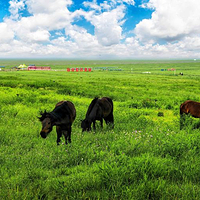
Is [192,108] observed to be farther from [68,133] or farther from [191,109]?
[68,133]

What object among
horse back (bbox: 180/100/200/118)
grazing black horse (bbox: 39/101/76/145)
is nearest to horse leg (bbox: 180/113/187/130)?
horse back (bbox: 180/100/200/118)

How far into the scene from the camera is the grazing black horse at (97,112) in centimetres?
729

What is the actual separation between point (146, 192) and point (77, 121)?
20.4ft

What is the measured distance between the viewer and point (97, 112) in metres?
7.91

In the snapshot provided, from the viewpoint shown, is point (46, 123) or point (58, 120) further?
point (58, 120)

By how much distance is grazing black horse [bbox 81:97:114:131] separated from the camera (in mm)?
7285

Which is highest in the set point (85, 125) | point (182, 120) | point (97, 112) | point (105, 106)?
point (105, 106)

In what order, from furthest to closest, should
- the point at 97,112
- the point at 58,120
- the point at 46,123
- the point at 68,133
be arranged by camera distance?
the point at 97,112 < the point at 68,133 < the point at 58,120 < the point at 46,123

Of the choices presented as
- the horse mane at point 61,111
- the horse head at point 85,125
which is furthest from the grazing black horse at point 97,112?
the horse mane at point 61,111

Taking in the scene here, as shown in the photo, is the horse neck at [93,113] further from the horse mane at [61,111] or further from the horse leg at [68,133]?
the horse leg at [68,133]

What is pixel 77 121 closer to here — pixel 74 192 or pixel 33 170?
pixel 33 170

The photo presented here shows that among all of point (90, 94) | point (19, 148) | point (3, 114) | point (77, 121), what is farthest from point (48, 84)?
point (19, 148)

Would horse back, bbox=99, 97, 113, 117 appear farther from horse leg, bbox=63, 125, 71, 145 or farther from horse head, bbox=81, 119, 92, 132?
horse leg, bbox=63, 125, 71, 145

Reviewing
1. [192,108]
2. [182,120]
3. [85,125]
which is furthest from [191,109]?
[85,125]
